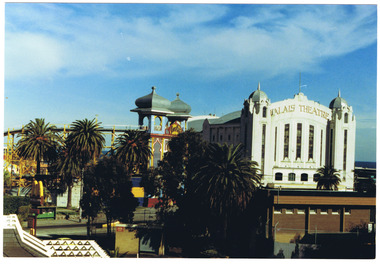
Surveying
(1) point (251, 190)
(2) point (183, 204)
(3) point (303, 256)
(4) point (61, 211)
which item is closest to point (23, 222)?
(4) point (61, 211)

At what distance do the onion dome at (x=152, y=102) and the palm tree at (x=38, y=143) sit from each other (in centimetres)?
1913

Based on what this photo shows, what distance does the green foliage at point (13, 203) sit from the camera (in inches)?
2756

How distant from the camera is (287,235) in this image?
2106 inches

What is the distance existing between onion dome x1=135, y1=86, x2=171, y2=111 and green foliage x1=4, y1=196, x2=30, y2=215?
2580 centimetres

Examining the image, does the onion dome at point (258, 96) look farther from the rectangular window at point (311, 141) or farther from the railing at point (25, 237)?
the railing at point (25, 237)

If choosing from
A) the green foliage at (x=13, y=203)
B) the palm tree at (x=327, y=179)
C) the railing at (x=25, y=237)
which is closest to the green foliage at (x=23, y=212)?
the green foliage at (x=13, y=203)

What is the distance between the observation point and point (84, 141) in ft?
228

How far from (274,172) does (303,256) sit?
36402 millimetres

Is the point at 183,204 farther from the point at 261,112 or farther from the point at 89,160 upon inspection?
the point at 261,112

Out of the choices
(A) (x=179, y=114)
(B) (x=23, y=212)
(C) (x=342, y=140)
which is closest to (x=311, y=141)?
(C) (x=342, y=140)

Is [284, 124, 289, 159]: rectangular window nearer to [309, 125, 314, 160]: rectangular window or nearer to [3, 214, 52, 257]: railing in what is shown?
[309, 125, 314, 160]: rectangular window

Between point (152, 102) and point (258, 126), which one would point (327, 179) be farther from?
point (152, 102)

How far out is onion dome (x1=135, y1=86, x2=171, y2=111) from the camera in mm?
87312

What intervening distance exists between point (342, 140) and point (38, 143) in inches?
1980
